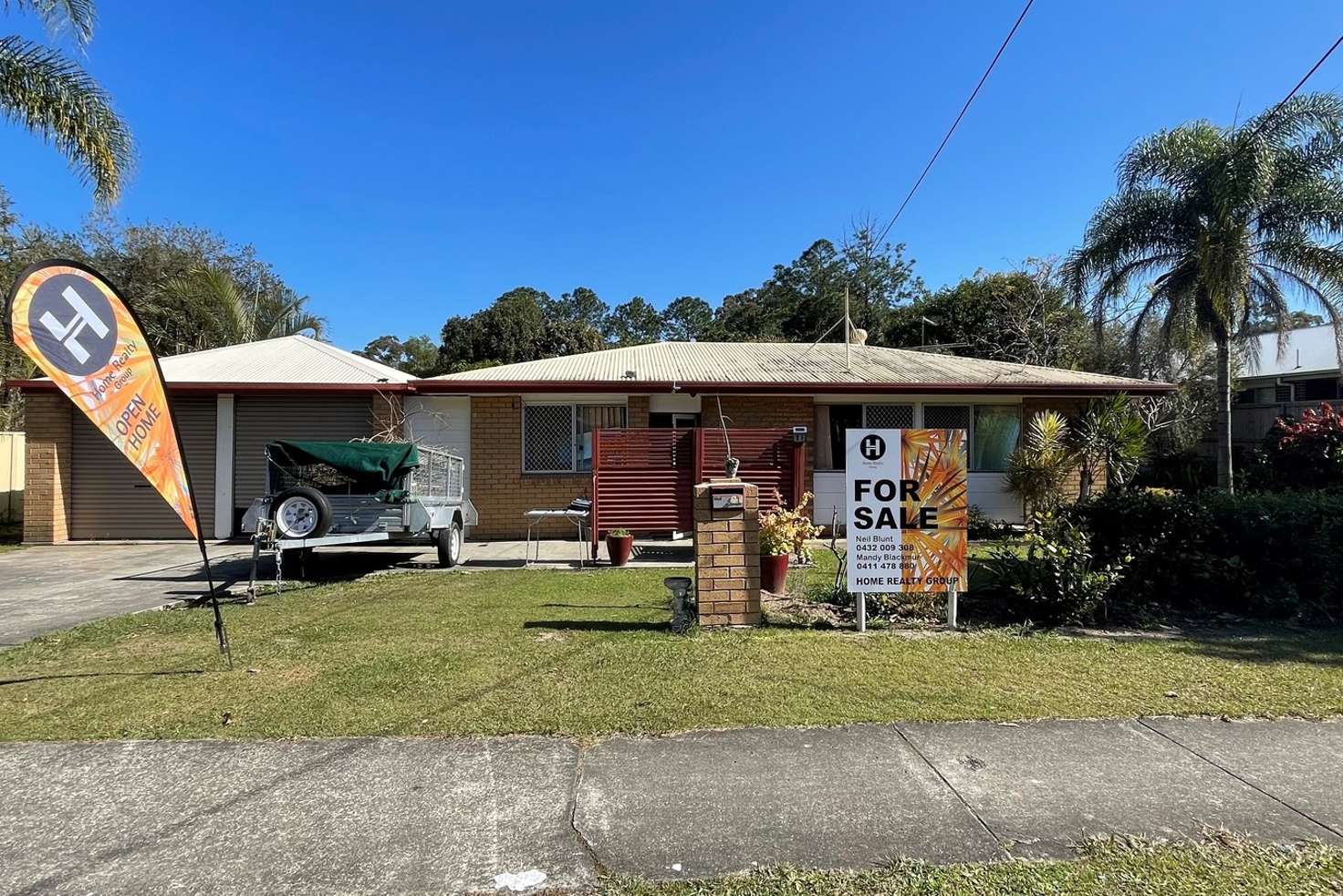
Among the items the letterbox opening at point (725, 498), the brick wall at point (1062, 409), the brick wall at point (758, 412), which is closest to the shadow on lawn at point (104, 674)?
the letterbox opening at point (725, 498)

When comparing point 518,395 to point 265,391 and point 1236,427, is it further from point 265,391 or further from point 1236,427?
point 1236,427

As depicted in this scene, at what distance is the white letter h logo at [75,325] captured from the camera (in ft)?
13.5

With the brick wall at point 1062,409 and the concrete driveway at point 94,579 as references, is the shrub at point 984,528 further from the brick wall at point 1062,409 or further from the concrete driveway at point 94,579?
the concrete driveway at point 94,579

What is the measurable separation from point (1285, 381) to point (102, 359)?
2811 centimetres

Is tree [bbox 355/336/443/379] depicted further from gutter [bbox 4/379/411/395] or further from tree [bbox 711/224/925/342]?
gutter [bbox 4/379/411/395]

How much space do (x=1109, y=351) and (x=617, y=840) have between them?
75.6 ft

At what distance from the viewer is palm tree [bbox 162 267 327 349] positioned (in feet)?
69.9

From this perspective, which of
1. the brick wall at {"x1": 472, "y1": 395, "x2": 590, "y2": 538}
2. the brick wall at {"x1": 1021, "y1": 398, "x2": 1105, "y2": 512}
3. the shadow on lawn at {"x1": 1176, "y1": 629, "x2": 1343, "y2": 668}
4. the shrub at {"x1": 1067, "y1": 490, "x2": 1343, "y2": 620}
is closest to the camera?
the shadow on lawn at {"x1": 1176, "y1": 629, "x2": 1343, "y2": 668}

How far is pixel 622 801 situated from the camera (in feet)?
10.8

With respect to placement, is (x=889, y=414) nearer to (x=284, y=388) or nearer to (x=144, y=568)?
(x=284, y=388)

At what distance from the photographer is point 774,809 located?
3225 mm

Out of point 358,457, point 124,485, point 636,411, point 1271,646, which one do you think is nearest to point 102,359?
point 358,457

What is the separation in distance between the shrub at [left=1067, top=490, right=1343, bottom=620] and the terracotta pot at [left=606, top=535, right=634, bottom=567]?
5.58 metres

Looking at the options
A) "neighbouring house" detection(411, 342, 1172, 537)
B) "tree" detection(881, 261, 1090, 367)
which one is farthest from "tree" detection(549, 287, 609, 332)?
"neighbouring house" detection(411, 342, 1172, 537)
